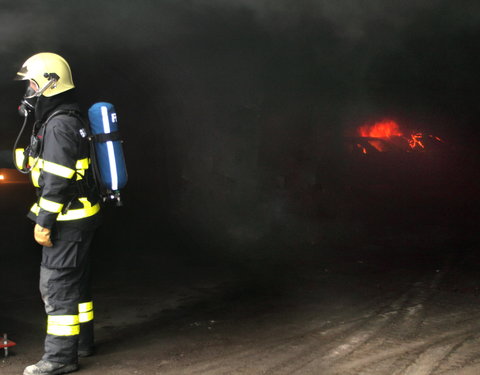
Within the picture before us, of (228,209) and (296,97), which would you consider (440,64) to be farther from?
(228,209)

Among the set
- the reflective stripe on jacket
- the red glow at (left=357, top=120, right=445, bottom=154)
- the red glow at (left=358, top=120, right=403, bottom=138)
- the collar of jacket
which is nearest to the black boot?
the reflective stripe on jacket

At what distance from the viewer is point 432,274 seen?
6.66 m

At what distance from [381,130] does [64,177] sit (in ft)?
45.3

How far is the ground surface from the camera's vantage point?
3.86 metres

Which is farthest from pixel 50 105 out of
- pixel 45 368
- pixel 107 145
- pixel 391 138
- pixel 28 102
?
pixel 391 138

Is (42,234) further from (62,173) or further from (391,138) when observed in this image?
(391,138)

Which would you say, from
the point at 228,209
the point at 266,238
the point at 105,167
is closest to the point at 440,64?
the point at 228,209

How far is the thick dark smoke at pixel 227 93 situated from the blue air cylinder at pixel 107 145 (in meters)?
4.87

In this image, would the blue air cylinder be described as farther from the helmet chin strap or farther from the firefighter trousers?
the firefighter trousers

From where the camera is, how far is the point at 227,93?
480 inches

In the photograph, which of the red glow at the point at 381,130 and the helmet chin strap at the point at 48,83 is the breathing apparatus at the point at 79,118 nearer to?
the helmet chin strap at the point at 48,83

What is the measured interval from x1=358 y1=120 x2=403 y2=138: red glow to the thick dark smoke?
1506 mm

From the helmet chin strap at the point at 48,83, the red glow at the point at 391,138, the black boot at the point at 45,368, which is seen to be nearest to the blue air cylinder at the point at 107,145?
the helmet chin strap at the point at 48,83

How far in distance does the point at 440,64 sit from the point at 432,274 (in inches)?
489
